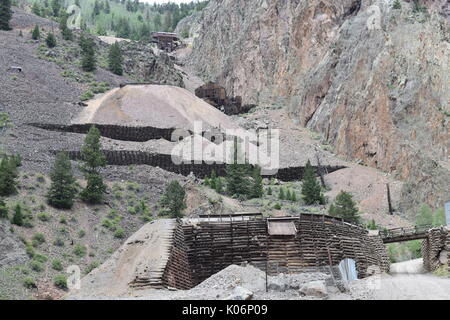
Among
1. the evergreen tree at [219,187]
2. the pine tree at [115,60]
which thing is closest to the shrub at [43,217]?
the evergreen tree at [219,187]

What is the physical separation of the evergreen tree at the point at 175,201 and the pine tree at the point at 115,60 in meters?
58.1

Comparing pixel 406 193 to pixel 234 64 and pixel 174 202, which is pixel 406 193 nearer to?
pixel 174 202

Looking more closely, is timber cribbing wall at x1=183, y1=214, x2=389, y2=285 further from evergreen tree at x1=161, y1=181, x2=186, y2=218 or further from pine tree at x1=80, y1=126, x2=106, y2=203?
pine tree at x1=80, y1=126, x2=106, y2=203

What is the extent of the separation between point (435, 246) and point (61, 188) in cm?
2992

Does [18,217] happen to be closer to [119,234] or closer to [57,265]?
[57,265]

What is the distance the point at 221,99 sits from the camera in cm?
11400

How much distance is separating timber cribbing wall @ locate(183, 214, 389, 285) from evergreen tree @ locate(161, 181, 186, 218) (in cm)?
2137

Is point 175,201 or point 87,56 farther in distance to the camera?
point 87,56

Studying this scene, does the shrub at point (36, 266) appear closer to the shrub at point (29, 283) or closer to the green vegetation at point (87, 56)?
the shrub at point (29, 283)

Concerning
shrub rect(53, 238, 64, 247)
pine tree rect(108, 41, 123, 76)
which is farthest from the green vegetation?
shrub rect(53, 238, 64, 247)


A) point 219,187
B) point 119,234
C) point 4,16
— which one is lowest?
point 119,234

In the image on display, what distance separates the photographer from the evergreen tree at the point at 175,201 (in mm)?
56334

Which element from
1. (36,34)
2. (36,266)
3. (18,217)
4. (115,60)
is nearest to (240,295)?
(36,266)

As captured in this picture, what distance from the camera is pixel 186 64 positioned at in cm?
14688
